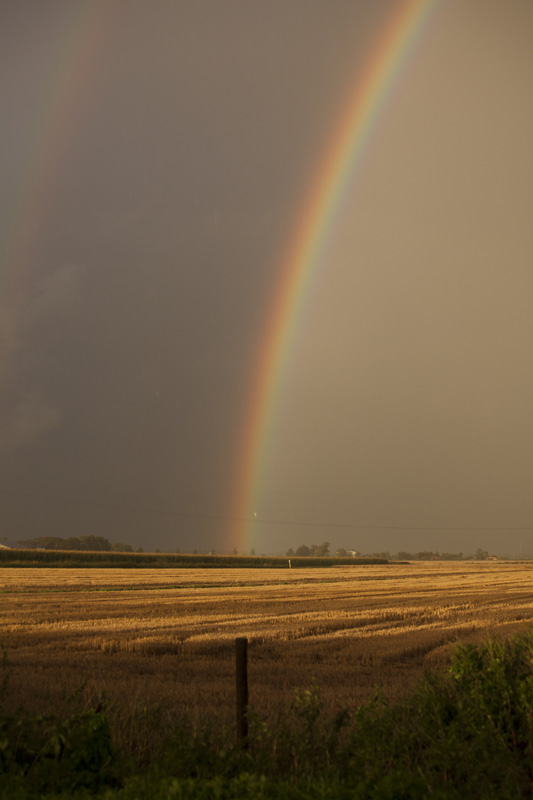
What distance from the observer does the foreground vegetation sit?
627cm

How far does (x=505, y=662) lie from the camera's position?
8.89 m

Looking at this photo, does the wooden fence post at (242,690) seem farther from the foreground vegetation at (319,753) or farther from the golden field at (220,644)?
the golden field at (220,644)

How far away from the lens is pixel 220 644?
19.2m

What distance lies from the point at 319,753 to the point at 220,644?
1164 centimetres

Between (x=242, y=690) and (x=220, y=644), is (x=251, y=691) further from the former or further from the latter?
(x=220, y=644)

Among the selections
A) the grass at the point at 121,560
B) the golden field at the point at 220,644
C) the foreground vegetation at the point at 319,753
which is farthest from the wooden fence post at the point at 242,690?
the grass at the point at 121,560

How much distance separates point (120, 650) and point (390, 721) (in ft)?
39.7

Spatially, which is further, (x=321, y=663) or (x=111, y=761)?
(x=321, y=663)

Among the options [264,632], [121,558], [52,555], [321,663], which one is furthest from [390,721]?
[121,558]

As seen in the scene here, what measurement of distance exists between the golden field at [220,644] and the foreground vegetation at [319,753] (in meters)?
0.85

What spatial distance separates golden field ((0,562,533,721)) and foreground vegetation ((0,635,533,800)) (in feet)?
2.80

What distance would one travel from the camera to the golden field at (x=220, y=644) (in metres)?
12.5

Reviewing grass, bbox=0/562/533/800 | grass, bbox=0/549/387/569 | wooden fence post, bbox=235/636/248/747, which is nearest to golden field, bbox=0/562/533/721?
grass, bbox=0/562/533/800

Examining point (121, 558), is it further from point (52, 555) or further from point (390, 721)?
point (390, 721)
